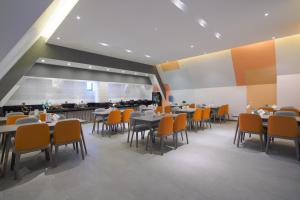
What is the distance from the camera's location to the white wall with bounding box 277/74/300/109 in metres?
5.95

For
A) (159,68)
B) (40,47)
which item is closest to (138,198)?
(40,47)

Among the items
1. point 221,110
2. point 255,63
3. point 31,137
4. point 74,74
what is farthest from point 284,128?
point 74,74

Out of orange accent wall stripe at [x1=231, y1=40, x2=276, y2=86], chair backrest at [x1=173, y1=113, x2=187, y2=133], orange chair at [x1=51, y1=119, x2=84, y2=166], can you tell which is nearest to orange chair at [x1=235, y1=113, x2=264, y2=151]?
chair backrest at [x1=173, y1=113, x2=187, y2=133]

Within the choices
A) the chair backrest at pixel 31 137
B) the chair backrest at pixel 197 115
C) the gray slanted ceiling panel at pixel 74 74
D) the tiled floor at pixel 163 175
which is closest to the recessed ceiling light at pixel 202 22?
the chair backrest at pixel 197 115

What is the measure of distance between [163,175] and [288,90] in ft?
21.6

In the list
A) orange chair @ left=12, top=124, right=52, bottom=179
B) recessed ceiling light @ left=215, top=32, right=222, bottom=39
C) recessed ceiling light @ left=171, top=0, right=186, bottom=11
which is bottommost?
orange chair @ left=12, top=124, right=52, bottom=179

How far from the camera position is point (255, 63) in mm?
6961

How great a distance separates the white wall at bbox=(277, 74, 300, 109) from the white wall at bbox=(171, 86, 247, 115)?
1641 millimetres

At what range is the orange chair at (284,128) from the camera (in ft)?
10.4

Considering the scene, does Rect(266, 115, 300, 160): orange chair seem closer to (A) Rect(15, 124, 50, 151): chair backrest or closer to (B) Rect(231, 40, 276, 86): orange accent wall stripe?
(B) Rect(231, 40, 276, 86): orange accent wall stripe

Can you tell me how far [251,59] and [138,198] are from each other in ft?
24.7

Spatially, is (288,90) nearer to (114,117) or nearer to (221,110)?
(221,110)

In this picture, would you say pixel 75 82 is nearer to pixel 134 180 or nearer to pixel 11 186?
pixel 11 186

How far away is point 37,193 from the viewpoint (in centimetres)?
218
